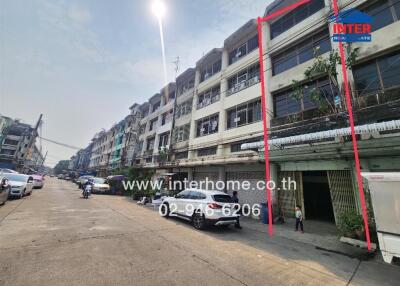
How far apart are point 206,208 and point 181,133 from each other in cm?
1473

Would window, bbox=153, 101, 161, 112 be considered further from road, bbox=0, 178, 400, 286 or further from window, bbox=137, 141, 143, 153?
road, bbox=0, 178, 400, 286

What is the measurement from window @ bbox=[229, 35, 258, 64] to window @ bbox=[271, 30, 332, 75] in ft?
9.30

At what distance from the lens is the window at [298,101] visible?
1082 cm

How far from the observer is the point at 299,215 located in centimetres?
947

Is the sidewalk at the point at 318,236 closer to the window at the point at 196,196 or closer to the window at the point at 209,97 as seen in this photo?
the window at the point at 196,196

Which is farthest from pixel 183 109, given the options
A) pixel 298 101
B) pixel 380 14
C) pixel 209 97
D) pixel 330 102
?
pixel 380 14

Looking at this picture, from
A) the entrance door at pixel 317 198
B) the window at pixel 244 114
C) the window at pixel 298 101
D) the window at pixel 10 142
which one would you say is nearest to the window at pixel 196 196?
the window at pixel 244 114

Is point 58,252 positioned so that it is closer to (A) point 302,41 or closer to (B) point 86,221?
(B) point 86,221

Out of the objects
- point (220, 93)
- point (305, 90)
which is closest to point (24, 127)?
point (220, 93)

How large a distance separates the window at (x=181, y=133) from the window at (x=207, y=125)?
1891 mm

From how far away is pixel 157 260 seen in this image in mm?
4867

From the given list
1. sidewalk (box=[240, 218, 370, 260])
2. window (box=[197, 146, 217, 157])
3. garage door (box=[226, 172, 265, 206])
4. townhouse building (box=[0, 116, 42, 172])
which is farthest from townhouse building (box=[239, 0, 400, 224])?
townhouse building (box=[0, 116, 42, 172])

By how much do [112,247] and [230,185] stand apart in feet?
37.3

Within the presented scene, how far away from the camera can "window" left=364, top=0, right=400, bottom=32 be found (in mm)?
8914
